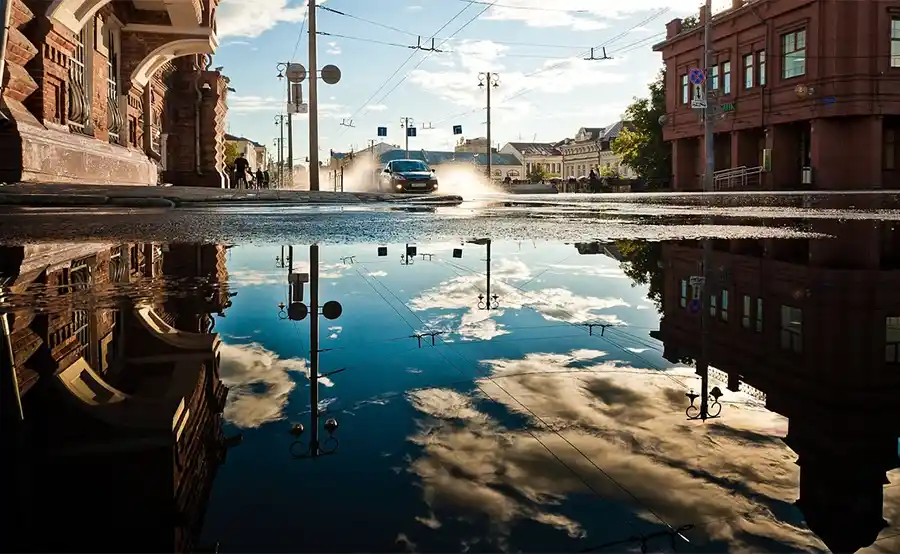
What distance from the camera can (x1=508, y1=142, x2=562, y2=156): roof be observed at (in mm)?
158950

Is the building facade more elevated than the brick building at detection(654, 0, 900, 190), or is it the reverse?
the building facade

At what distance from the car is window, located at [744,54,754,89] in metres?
18.0

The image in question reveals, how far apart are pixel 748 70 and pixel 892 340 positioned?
43.2 metres

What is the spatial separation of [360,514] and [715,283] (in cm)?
292

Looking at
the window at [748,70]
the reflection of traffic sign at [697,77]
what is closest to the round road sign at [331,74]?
the reflection of traffic sign at [697,77]

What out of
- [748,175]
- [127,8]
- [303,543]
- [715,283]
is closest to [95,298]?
[303,543]

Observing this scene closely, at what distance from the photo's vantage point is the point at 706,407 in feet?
5.68

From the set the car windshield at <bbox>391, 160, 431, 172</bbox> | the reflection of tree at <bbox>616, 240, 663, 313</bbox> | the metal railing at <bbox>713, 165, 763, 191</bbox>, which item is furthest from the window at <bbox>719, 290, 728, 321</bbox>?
the metal railing at <bbox>713, 165, 763, 191</bbox>

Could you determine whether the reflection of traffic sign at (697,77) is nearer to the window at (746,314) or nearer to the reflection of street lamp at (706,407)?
the window at (746,314)

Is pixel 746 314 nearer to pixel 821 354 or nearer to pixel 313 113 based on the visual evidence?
pixel 821 354

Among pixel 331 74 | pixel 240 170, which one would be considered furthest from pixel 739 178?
pixel 240 170

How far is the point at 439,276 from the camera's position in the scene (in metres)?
4.19

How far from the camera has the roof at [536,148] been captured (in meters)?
159

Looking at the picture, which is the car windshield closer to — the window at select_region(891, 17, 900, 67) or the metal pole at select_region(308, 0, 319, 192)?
the metal pole at select_region(308, 0, 319, 192)
